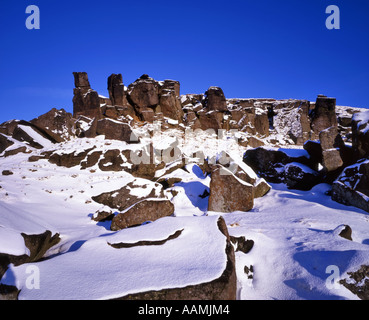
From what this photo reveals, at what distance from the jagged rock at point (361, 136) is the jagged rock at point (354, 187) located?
1205 mm

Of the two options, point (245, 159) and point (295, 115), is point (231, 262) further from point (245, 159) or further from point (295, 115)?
point (295, 115)

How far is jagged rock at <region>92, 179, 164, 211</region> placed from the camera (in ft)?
30.0

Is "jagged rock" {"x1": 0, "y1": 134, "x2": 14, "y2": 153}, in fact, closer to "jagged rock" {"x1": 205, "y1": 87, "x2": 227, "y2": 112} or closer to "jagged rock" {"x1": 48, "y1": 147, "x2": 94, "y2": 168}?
"jagged rock" {"x1": 48, "y1": 147, "x2": 94, "y2": 168}

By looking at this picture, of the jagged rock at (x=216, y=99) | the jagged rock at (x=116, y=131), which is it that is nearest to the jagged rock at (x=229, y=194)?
the jagged rock at (x=116, y=131)

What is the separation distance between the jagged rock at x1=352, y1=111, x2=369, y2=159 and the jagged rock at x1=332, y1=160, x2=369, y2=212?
1.21 meters

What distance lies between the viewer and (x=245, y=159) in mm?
12562

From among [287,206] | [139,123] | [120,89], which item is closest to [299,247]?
[287,206]

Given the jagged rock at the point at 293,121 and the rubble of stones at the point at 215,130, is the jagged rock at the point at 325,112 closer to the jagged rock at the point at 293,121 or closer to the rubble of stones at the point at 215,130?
the rubble of stones at the point at 215,130

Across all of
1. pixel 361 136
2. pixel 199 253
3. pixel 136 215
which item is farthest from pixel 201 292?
pixel 361 136

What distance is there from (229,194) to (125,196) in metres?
4.66

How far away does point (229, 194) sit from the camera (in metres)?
7.75

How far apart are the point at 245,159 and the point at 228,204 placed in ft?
18.3

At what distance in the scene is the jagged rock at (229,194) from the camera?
763 cm
